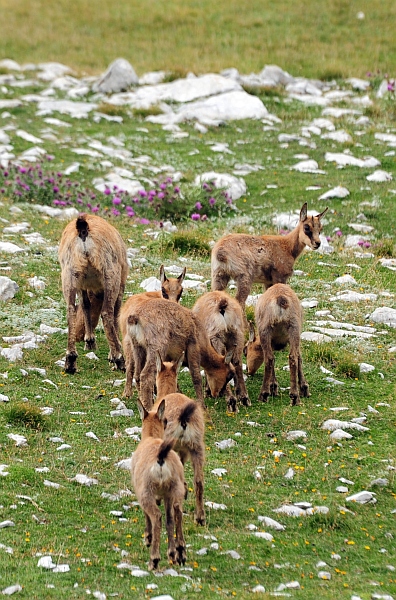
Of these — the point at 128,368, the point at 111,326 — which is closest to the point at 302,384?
the point at 128,368

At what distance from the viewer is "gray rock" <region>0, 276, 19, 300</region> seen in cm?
1384

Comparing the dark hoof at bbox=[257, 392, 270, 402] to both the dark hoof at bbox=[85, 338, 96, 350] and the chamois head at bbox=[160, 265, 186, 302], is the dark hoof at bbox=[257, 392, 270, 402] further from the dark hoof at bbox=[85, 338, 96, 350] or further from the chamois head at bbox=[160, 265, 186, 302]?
the dark hoof at bbox=[85, 338, 96, 350]

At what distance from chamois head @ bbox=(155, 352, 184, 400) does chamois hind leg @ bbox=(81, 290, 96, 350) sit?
2.92 meters

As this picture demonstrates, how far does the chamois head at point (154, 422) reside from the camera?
8.35 metres

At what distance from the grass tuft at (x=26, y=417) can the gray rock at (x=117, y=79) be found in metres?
20.1

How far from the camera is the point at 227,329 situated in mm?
11562

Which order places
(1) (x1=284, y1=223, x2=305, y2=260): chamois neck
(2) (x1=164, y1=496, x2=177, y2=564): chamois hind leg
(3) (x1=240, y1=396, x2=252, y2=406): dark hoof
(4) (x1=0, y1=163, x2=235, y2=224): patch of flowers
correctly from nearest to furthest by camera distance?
(2) (x1=164, y1=496, x2=177, y2=564): chamois hind leg, (3) (x1=240, y1=396, x2=252, y2=406): dark hoof, (1) (x1=284, y1=223, x2=305, y2=260): chamois neck, (4) (x1=0, y1=163, x2=235, y2=224): patch of flowers

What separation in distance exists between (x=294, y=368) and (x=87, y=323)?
317 centimetres

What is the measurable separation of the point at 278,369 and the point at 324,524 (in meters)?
4.40

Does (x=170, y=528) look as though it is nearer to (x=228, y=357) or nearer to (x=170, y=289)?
(x=228, y=357)

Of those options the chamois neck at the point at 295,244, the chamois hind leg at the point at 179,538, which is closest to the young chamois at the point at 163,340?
the chamois hind leg at the point at 179,538

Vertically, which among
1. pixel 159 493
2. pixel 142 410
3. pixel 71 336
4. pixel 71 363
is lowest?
pixel 71 363

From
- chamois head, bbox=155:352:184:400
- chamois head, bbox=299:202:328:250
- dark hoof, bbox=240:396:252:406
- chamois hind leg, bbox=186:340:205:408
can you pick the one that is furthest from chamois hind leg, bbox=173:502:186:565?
chamois head, bbox=299:202:328:250

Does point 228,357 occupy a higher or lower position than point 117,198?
higher
